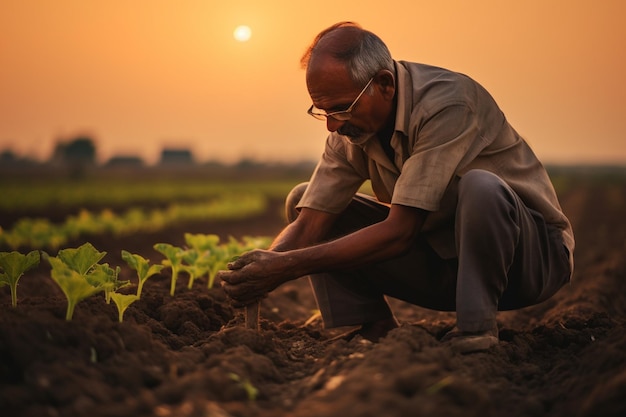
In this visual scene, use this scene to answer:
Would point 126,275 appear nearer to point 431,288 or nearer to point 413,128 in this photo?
point 431,288

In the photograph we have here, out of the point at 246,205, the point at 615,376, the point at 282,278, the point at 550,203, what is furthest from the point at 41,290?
the point at 246,205

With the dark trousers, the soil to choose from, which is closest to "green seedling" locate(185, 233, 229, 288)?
the soil

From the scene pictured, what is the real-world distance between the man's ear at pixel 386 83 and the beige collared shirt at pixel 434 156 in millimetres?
37

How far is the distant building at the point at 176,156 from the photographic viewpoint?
96.7 metres

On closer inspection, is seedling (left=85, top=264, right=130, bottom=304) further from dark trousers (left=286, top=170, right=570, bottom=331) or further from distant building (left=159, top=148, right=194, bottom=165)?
distant building (left=159, top=148, right=194, bottom=165)

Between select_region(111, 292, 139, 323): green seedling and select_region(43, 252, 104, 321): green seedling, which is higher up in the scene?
select_region(43, 252, 104, 321): green seedling

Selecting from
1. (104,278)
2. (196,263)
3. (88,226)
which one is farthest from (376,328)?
(88,226)

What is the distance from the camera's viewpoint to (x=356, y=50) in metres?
3.31

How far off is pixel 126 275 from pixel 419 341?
436cm

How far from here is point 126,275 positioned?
6.71 metres

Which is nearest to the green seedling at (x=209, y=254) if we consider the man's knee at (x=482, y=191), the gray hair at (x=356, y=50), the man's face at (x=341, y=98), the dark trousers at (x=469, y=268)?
the dark trousers at (x=469, y=268)

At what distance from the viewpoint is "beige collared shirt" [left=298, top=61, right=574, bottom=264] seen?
10.8 feet

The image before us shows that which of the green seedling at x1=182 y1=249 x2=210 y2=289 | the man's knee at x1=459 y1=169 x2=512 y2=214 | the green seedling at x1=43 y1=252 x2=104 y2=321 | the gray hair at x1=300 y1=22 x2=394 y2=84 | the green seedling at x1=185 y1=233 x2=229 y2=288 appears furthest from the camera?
the green seedling at x1=185 y1=233 x2=229 y2=288

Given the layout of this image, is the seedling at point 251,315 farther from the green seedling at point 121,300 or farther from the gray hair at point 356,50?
the gray hair at point 356,50
